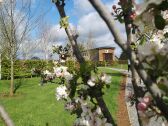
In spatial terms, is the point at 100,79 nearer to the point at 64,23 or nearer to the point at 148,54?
the point at 64,23

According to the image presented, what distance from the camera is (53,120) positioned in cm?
1147

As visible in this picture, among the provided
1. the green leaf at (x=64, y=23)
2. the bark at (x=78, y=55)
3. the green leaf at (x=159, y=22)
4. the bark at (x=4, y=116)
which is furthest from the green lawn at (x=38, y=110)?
the green leaf at (x=159, y=22)

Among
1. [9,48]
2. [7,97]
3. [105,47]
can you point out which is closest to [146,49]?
[7,97]

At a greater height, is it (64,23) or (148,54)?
(64,23)

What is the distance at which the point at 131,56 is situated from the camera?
90cm

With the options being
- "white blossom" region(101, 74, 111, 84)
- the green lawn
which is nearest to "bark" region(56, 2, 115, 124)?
"white blossom" region(101, 74, 111, 84)

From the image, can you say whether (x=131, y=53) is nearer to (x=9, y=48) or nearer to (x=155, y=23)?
(x=155, y=23)

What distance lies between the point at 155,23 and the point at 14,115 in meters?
11.9

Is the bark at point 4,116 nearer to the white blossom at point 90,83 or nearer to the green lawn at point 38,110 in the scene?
the white blossom at point 90,83

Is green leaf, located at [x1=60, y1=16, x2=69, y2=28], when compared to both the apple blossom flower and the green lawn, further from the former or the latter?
the green lawn

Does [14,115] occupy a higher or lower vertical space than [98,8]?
lower

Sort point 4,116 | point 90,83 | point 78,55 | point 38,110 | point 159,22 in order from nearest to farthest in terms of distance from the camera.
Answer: point 159,22 < point 4,116 < point 78,55 < point 90,83 < point 38,110

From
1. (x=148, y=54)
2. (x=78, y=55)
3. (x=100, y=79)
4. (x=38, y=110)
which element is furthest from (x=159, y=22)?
(x=38, y=110)

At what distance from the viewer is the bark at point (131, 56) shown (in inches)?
34.5
